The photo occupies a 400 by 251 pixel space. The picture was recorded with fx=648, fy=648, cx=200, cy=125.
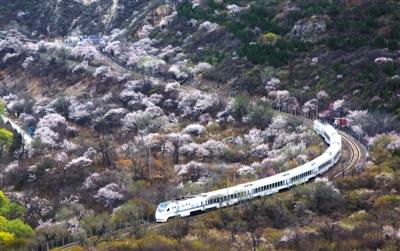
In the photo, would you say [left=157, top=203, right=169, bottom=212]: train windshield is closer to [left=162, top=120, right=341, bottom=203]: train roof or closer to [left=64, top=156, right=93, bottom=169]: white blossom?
[left=162, top=120, right=341, bottom=203]: train roof

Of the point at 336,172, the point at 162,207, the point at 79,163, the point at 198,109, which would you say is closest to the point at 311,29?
the point at 198,109

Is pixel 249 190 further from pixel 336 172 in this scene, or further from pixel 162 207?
pixel 336 172

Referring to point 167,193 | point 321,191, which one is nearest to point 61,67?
point 167,193

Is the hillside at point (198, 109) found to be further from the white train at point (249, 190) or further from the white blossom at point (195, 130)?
the white train at point (249, 190)

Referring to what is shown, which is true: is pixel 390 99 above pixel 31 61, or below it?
above

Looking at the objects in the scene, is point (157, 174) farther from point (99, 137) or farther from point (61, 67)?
point (61, 67)

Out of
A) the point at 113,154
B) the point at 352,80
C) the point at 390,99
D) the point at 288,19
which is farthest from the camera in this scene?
the point at 288,19
